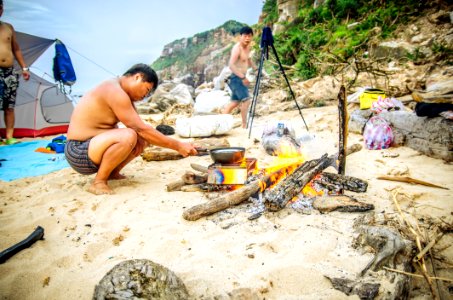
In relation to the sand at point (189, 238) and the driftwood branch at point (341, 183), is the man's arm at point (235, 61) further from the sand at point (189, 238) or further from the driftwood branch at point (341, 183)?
the driftwood branch at point (341, 183)

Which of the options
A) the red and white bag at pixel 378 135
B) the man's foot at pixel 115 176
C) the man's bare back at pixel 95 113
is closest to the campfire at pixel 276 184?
the man's foot at pixel 115 176

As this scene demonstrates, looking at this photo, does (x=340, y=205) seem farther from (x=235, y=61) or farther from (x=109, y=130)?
(x=235, y=61)

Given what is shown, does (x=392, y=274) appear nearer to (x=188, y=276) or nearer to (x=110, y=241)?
(x=188, y=276)

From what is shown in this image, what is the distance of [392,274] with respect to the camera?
1613 millimetres

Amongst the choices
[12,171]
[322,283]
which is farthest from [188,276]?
A: [12,171]

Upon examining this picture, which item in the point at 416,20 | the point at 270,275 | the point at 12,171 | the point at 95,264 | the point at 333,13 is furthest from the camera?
the point at 333,13

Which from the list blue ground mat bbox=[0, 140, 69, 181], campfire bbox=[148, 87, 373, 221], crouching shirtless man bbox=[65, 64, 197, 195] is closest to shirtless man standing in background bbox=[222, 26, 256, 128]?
campfire bbox=[148, 87, 373, 221]

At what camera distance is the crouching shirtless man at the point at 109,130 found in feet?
10.1

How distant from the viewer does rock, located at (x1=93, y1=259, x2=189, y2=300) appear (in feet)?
4.42

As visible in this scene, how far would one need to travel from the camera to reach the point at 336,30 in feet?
35.7

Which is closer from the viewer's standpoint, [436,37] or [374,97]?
[374,97]

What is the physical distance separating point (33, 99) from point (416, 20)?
13.2 metres

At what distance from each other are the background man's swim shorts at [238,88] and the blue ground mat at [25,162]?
4.48 metres

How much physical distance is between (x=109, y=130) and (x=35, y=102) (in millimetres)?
6276
